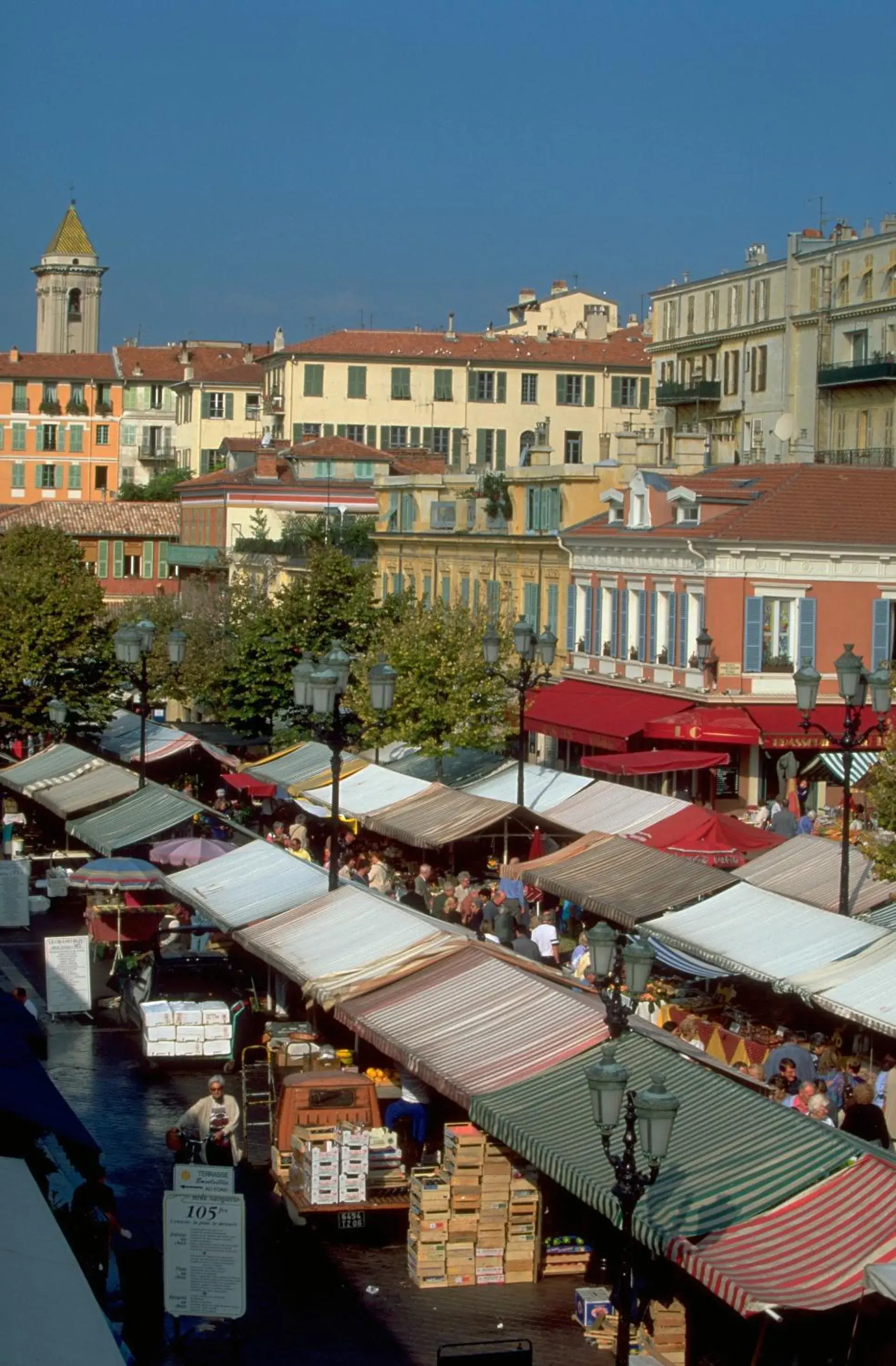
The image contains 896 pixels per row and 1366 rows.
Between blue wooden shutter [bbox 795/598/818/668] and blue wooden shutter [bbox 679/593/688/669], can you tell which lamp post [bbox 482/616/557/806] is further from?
blue wooden shutter [bbox 795/598/818/668]

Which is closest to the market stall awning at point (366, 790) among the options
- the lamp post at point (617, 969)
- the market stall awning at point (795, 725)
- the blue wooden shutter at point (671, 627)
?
the blue wooden shutter at point (671, 627)

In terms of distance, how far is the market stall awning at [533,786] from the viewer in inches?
1421

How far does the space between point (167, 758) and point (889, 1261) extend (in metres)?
33.3

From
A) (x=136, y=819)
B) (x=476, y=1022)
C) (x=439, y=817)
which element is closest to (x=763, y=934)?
(x=476, y=1022)

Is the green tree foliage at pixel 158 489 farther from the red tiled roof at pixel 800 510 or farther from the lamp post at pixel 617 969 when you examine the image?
the lamp post at pixel 617 969

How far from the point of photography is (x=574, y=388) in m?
90.4

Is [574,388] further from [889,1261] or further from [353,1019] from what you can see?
[889,1261]

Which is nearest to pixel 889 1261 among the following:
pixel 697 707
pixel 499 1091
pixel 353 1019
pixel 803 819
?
pixel 499 1091

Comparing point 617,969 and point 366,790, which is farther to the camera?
point 366,790

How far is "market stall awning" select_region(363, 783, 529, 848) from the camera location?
107 feet

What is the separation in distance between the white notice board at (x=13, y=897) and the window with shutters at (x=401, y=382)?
5968 cm

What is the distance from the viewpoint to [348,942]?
2208 centimetres

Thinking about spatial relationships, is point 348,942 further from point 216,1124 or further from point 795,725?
point 795,725

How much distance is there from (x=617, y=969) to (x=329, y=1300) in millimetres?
3364
